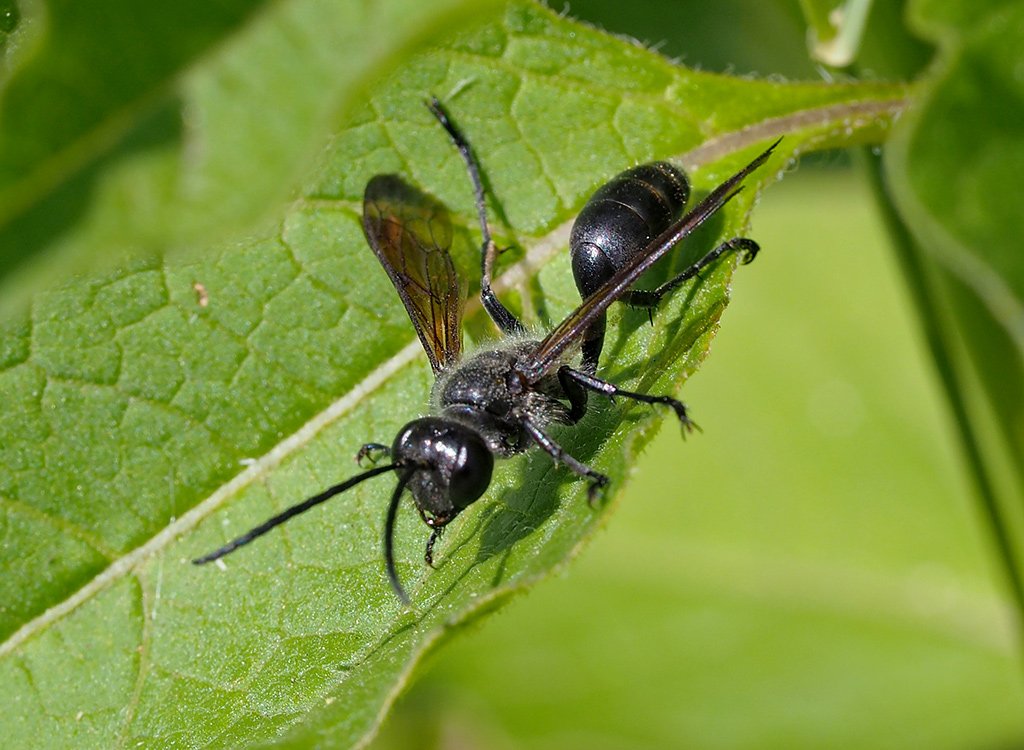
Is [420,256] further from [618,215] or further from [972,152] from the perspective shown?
[972,152]

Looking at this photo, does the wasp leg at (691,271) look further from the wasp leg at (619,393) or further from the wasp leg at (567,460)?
the wasp leg at (567,460)

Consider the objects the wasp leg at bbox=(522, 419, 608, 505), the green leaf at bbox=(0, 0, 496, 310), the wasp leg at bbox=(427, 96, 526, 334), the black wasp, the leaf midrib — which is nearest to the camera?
the green leaf at bbox=(0, 0, 496, 310)

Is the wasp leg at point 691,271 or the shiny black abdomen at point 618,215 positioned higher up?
the shiny black abdomen at point 618,215

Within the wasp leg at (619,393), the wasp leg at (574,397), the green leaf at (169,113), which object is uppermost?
the green leaf at (169,113)

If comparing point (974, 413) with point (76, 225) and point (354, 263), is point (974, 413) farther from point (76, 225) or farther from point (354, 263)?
point (76, 225)

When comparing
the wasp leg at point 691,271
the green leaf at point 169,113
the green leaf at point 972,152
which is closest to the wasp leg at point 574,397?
the wasp leg at point 691,271

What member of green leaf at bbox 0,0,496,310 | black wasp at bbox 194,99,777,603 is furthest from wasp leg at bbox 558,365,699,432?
green leaf at bbox 0,0,496,310

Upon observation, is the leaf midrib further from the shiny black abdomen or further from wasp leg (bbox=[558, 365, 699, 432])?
wasp leg (bbox=[558, 365, 699, 432])
